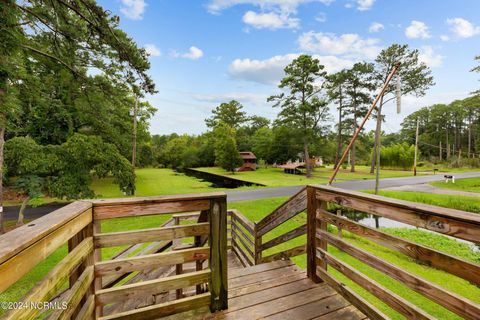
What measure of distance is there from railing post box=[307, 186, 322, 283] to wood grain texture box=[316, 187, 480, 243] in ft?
1.16

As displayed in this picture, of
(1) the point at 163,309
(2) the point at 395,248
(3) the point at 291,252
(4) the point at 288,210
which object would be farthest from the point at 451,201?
(1) the point at 163,309

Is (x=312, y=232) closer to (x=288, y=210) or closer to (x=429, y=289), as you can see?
(x=288, y=210)

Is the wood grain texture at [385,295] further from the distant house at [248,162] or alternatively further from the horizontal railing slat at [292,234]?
the distant house at [248,162]

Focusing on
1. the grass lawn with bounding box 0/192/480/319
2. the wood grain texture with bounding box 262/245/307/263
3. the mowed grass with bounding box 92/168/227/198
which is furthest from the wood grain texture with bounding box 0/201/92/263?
the mowed grass with bounding box 92/168/227/198

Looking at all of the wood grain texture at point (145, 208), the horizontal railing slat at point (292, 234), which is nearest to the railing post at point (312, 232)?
the horizontal railing slat at point (292, 234)

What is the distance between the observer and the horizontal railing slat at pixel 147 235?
1.59 m

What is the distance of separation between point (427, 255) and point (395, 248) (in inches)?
7.2

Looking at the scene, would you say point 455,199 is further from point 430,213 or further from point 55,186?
point 55,186

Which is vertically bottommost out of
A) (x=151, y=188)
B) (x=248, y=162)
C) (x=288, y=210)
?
(x=151, y=188)

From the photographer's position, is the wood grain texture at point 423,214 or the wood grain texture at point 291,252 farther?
the wood grain texture at point 291,252

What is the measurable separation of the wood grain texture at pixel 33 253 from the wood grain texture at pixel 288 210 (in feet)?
6.42

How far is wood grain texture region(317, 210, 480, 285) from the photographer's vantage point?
1.14 metres

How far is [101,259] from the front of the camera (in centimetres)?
170

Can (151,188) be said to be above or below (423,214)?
below
